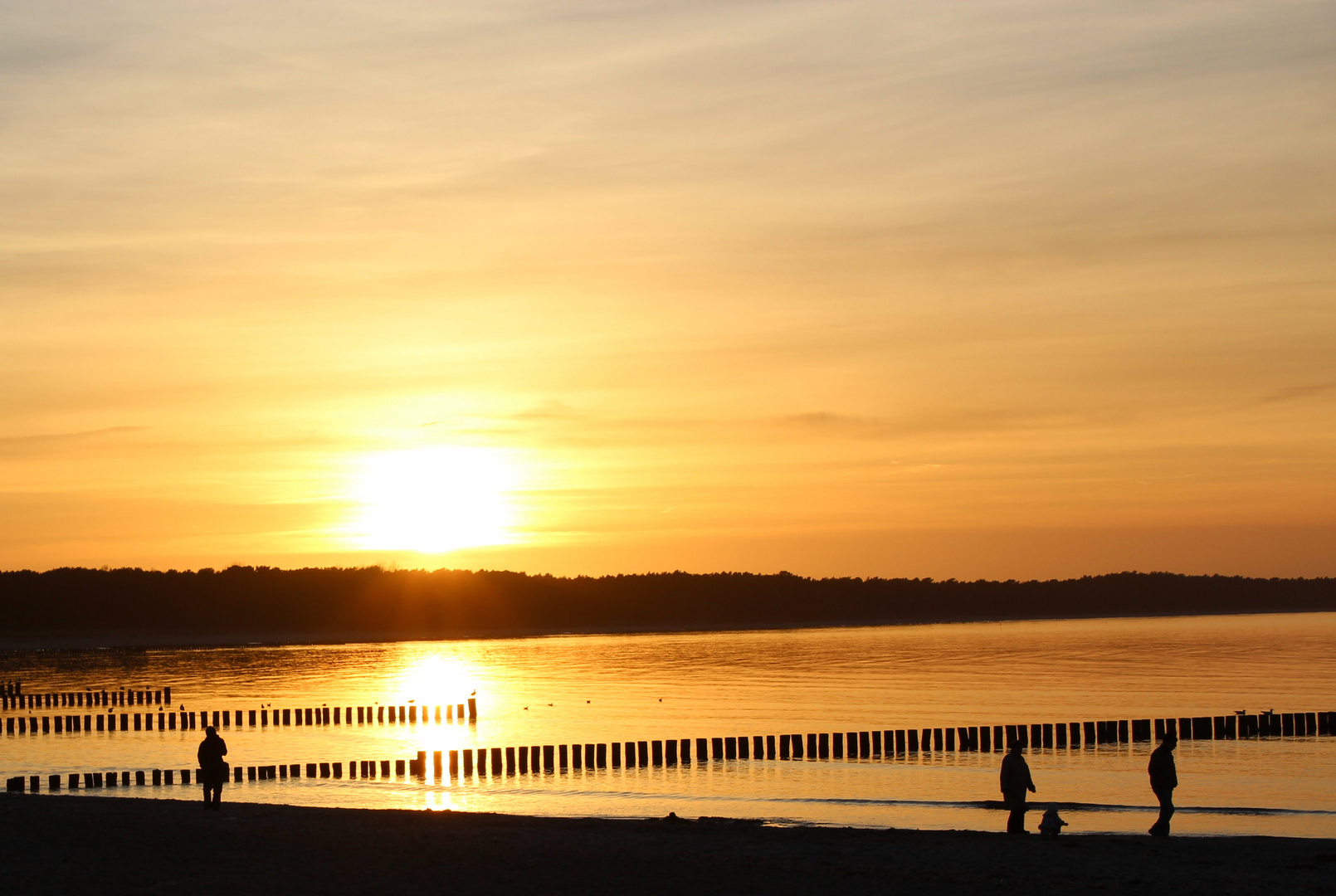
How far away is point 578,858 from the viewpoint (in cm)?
2008

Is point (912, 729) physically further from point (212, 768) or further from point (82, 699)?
point (82, 699)

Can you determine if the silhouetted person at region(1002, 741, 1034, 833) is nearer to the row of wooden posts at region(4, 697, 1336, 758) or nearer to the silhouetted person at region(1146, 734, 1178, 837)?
the silhouetted person at region(1146, 734, 1178, 837)

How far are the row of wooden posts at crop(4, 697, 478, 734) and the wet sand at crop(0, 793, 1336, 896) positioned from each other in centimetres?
3227

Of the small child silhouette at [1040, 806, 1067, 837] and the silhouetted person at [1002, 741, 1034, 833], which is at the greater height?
the silhouetted person at [1002, 741, 1034, 833]

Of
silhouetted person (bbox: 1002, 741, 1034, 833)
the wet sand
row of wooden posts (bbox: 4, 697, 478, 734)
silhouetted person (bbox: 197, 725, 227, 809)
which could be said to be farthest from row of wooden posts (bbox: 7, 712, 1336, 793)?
row of wooden posts (bbox: 4, 697, 478, 734)

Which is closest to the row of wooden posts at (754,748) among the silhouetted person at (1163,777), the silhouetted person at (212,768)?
the silhouetted person at (212,768)

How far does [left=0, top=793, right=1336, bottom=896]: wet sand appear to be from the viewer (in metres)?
17.8

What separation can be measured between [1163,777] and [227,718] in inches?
1713

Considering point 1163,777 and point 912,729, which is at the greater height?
point 1163,777

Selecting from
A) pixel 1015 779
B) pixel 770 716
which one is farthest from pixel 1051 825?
pixel 770 716

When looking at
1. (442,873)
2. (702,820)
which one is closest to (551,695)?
(702,820)

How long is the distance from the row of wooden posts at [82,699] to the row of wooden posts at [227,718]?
5.97 meters

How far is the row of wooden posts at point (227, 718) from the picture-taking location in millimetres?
54281

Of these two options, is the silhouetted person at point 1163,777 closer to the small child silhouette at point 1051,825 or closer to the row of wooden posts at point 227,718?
the small child silhouette at point 1051,825
